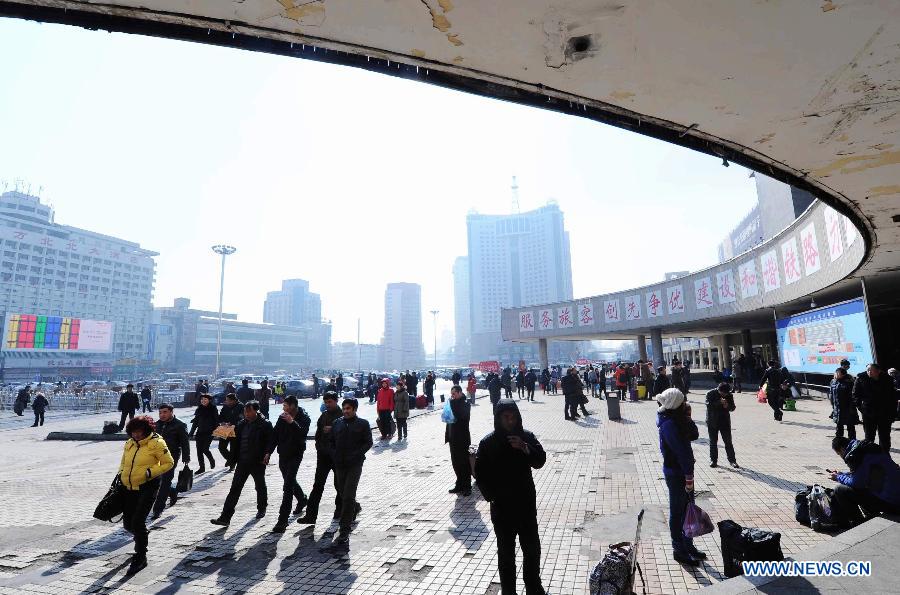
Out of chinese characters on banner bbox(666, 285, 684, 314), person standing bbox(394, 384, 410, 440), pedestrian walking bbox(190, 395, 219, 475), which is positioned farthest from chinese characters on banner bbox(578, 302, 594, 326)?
pedestrian walking bbox(190, 395, 219, 475)

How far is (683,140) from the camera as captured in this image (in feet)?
13.7

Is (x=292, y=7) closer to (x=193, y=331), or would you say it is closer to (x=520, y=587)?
(x=520, y=587)

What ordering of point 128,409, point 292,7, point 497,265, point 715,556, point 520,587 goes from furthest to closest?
point 497,265 < point 128,409 < point 715,556 < point 520,587 < point 292,7

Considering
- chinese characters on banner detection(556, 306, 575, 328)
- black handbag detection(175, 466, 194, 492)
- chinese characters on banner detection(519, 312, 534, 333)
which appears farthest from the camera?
chinese characters on banner detection(519, 312, 534, 333)

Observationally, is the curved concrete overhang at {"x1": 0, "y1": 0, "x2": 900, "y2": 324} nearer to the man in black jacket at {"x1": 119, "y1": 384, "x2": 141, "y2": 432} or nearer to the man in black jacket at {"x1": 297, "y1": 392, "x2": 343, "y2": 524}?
the man in black jacket at {"x1": 297, "y1": 392, "x2": 343, "y2": 524}

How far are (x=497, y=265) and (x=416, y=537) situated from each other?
17620 cm

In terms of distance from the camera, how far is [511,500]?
352cm

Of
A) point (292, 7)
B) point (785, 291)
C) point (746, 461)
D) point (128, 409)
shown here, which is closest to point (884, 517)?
point (746, 461)

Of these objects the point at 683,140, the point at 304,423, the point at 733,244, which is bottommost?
the point at 304,423

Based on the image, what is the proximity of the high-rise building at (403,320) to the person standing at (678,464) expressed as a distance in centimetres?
16354

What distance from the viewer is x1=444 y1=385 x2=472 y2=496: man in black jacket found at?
725 centimetres

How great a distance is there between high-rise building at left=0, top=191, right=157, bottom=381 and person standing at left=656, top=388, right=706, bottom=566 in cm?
8742

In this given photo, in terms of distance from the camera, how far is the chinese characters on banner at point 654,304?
27719mm

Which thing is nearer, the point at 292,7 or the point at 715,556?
the point at 292,7
